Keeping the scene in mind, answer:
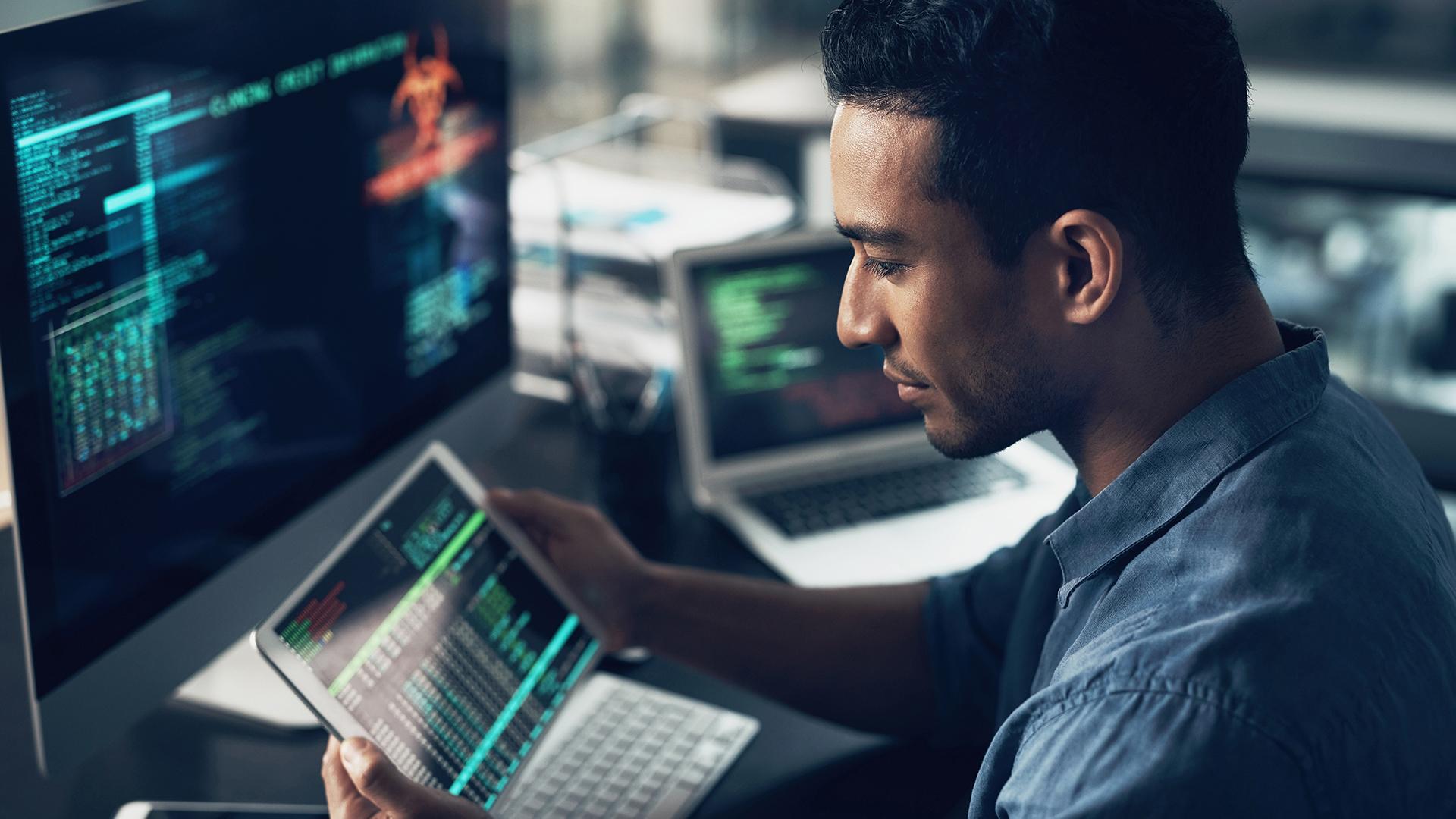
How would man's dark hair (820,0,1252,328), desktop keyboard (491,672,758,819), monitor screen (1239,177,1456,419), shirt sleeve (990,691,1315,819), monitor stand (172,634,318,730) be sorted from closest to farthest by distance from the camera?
shirt sleeve (990,691,1315,819), man's dark hair (820,0,1252,328), desktop keyboard (491,672,758,819), monitor stand (172,634,318,730), monitor screen (1239,177,1456,419)

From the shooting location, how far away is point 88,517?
934mm

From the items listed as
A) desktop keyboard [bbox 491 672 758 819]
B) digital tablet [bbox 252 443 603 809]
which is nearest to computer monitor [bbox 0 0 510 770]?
digital tablet [bbox 252 443 603 809]

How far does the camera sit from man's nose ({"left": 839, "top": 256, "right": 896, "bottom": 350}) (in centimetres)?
94

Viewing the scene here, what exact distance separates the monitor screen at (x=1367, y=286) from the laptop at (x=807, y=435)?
3.66 feet

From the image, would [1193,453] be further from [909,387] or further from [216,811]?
[216,811]

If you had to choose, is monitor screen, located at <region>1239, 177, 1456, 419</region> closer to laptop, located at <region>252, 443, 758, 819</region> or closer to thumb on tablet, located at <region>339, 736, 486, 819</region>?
laptop, located at <region>252, 443, 758, 819</region>

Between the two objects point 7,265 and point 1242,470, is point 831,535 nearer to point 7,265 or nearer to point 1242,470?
point 1242,470

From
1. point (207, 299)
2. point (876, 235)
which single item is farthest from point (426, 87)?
point (876, 235)

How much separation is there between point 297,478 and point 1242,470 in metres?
0.75

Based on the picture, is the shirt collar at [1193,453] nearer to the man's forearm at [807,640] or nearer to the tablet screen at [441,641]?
the man's forearm at [807,640]

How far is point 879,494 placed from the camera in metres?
1.56

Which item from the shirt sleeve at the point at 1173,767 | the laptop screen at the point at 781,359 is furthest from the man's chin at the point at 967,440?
the laptop screen at the point at 781,359

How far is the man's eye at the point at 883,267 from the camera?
903 mm

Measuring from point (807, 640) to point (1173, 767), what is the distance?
1.68ft
